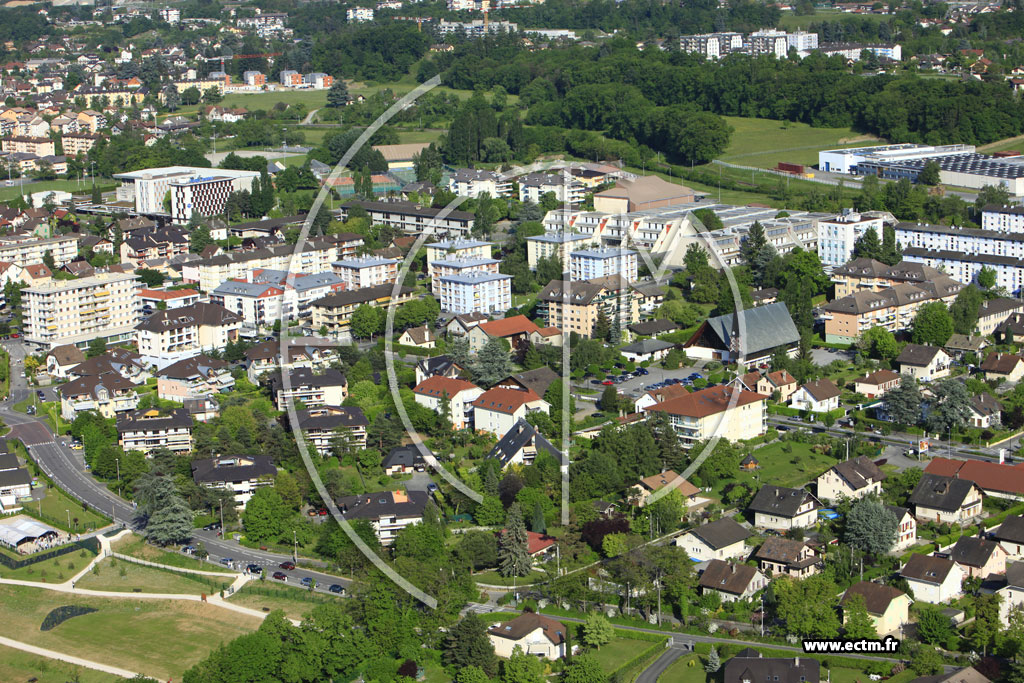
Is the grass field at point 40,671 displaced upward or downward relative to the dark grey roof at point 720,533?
downward

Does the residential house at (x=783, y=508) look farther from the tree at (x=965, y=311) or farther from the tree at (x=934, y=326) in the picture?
the tree at (x=965, y=311)

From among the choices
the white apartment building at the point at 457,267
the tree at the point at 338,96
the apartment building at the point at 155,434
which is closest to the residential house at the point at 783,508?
the apartment building at the point at 155,434

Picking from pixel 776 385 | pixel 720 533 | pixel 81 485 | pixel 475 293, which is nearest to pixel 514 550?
pixel 720 533

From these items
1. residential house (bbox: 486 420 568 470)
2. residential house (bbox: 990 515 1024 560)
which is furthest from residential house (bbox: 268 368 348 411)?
residential house (bbox: 990 515 1024 560)

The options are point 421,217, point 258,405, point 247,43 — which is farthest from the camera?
point 247,43

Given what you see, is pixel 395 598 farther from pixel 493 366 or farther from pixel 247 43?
pixel 247 43

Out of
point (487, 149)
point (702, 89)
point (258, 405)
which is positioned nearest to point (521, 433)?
point (258, 405)
